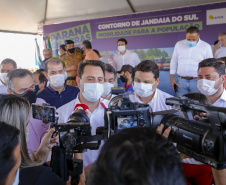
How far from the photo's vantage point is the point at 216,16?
16.7 ft

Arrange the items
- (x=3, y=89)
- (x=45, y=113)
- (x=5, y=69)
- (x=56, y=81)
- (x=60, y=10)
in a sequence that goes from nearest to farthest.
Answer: (x=45, y=113) < (x=56, y=81) < (x=3, y=89) < (x=5, y=69) < (x=60, y=10)

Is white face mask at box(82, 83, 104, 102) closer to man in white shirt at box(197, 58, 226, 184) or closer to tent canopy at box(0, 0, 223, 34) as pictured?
man in white shirt at box(197, 58, 226, 184)

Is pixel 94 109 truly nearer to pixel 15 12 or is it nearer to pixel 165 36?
pixel 165 36

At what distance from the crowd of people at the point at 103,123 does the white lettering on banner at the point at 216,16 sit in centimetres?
53

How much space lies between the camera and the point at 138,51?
241 inches

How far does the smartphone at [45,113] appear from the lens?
4.07 feet

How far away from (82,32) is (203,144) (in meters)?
6.55

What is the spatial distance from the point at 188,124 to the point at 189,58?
3.72 m

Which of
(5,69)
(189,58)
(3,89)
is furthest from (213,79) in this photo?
(5,69)

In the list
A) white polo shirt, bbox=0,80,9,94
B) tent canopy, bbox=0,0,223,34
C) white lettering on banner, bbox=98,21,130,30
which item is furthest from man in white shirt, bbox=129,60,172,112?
white lettering on banner, bbox=98,21,130,30

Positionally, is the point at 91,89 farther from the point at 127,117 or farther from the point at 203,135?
the point at 203,135

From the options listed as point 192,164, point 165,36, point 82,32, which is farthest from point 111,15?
point 192,164

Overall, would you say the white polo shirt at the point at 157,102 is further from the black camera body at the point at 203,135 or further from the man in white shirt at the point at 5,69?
the man in white shirt at the point at 5,69

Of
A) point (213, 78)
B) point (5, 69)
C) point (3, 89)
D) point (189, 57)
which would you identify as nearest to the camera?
point (213, 78)
